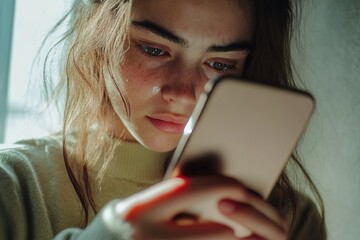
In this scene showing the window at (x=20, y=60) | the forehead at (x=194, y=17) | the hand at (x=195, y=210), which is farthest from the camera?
the window at (x=20, y=60)

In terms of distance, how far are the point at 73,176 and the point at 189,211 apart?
→ 37 cm

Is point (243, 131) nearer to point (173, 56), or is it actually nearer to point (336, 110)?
point (173, 56)

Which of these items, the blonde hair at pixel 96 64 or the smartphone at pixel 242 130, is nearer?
the smartphone at pixel 242 130

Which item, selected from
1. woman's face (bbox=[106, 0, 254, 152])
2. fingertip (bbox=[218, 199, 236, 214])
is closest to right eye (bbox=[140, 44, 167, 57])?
woman's face (bbox=[106, 0, 254, 152])

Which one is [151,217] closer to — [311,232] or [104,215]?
[104,215]

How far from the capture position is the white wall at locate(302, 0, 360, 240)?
2.89 ft

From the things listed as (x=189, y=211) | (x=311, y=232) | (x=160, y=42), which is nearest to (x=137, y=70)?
(x=160, y=42)

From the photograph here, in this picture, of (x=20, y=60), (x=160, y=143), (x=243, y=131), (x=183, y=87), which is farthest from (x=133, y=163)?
(x=20, y=60)

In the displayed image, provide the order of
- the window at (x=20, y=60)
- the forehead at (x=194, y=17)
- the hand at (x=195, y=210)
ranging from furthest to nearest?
the window at (x=20, y=60) < the forehead at (x=194, y=17) < the hand at (x=195, y=210)

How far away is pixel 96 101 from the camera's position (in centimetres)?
81

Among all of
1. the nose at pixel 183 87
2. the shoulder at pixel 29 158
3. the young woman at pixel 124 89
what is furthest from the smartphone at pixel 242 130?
the shoulder at pixel 29 158

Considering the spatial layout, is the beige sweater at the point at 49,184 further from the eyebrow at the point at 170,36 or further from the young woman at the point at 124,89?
the eyebrow at the point at 170,36

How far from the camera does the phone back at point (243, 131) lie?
45 cm

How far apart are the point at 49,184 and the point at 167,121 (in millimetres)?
215
